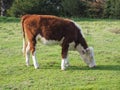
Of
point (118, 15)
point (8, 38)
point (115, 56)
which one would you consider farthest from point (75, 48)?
point (118, 15)

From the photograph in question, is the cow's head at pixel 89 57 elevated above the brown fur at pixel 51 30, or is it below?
below

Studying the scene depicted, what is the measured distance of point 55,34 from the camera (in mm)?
11398

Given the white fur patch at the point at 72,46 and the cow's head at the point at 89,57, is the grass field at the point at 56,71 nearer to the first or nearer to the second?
the cow's head at the point at 89,57

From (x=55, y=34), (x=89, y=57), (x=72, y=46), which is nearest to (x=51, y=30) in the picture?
(x=55, y=34)

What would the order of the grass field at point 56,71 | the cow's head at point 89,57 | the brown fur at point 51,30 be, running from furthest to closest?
the cow's head at point 89,57, the brown fur at point 51,30, the grass field at point 56,71

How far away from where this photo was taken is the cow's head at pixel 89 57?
1157cm

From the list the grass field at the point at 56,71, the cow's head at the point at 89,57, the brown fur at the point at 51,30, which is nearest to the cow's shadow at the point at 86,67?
the grass field at the point at 56,71

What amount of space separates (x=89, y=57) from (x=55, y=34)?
125 cm

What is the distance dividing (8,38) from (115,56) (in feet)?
19.3

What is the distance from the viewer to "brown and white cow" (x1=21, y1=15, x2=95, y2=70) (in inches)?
449

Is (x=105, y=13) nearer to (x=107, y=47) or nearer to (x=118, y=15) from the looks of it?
(x=118, y=15)

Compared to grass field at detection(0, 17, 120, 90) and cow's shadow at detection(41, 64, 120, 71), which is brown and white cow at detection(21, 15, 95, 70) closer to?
cow's shadow at detection(41, 64, 120, 71)

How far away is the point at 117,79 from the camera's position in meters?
10.4

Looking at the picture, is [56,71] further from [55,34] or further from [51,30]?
[51,30]
